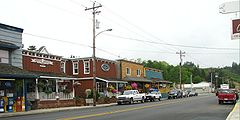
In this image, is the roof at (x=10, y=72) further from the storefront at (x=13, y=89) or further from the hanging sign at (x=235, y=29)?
the hanging sign at (x=235, y=29)

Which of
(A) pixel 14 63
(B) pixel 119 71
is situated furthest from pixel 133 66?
(A) pixel 14 63

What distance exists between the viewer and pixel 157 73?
76875 mm

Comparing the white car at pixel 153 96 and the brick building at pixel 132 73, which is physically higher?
the brick building at pixel 132 73

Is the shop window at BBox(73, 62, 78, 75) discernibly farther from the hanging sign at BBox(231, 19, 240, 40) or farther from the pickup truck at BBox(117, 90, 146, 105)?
the hanging sign at BBox(231, 19, 240, 40)

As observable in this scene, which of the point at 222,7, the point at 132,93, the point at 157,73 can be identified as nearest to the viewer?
the point at 222,7

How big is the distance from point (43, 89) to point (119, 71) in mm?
21887

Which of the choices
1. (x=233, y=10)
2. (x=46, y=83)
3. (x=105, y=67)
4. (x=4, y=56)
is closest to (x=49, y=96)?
(x=46, y=83)

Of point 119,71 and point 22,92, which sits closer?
point 22,92

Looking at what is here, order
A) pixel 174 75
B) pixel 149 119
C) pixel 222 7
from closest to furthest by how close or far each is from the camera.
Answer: pixel 222 7 → pixel 149 119 → pixel 174 75

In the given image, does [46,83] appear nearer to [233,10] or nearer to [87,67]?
[87,67]

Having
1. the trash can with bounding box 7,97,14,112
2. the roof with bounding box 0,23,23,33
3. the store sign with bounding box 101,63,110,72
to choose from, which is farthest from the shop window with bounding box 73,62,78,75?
the trash can with bounding box 7,97,14,112

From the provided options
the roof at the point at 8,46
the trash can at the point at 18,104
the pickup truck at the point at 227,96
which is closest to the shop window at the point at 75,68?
the roof at the point at 8,46

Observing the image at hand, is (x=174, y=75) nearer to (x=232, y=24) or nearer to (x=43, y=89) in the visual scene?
(x=43, y=89)

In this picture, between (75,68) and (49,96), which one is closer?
(49,96)
